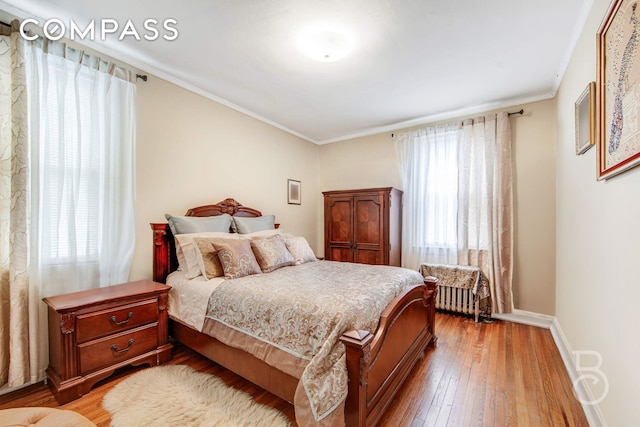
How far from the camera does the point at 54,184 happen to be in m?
1.99

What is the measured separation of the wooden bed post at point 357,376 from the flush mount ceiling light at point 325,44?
2106 mm

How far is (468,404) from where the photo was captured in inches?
69.8

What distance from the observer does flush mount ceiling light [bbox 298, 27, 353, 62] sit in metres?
2.03

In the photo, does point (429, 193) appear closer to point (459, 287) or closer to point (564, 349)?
point (459, 287)

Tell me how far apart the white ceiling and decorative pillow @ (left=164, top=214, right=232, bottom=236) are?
1.46 m

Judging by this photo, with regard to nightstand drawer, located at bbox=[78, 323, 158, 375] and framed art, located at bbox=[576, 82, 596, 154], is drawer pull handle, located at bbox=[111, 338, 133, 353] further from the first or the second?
framed art, located at bbox=[576, 82, 596, 154]

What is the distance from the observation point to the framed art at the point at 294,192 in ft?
14.2

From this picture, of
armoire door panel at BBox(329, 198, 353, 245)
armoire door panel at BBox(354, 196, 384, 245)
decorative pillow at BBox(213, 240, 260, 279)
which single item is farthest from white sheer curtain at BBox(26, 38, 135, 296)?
armoire door panel at BBox(354, 196, 384, 245)

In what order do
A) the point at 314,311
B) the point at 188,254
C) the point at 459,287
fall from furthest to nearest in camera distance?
the point at 459,287 < the point at 188,254 < the point at 314,311

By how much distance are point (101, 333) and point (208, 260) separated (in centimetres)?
85

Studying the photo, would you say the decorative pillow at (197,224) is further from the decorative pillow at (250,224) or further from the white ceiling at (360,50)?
the white ceiling at (360,50)

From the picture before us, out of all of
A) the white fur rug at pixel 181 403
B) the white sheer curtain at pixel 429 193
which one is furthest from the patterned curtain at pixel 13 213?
the white sheer curtain at pixel 429 193

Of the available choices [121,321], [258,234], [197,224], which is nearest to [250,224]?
[258,234]

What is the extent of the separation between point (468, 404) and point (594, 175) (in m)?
1.72
